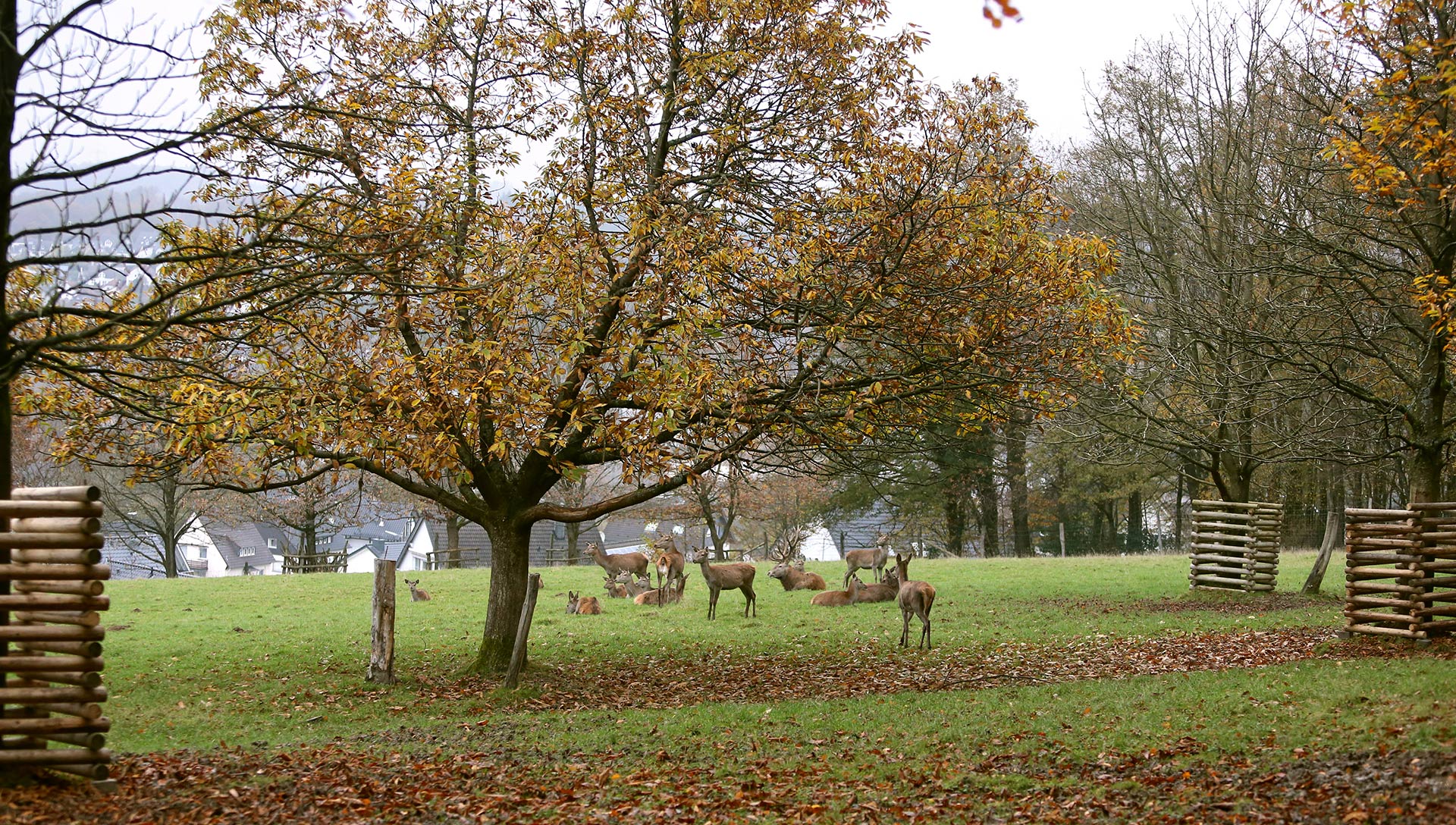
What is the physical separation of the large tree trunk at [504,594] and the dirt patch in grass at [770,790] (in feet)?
15.1

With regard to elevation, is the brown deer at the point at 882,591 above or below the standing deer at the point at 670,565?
below

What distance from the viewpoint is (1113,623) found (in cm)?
1720

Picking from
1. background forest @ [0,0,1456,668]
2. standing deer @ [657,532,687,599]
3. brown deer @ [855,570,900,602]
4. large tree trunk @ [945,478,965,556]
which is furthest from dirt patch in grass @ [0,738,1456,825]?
large tree trunk @ [945,478,965,556]

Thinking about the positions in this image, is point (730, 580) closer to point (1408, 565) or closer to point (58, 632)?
point (1408, 565)

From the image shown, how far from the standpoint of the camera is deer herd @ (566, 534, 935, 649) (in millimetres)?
15703

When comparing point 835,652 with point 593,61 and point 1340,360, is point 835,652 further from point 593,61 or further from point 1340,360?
point 1340,360

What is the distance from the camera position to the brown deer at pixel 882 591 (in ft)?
69.9

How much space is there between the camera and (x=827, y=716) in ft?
35.4

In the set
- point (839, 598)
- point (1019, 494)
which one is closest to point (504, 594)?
point (839, 598)

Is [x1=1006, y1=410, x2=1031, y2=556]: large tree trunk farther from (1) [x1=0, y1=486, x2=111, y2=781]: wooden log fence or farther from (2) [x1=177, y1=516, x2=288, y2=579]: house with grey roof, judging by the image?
(2) [x1=177, y1=516, x2=288, y2=579]: house with grey roof

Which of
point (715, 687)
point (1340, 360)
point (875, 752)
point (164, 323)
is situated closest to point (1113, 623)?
point (1340, 360)

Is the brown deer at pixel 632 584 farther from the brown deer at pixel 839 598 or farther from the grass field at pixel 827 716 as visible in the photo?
the brown deer at pixel 839 598

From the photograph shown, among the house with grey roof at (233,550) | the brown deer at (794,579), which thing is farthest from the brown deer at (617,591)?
the house with grey roof at (233,550)

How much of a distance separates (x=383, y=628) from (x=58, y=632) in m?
5.86
